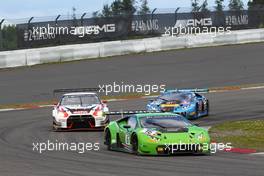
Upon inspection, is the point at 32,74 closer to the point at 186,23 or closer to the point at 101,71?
the point at 101,71

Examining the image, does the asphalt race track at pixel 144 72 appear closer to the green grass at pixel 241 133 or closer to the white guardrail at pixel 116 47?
the white guardrail at pixel 116 47

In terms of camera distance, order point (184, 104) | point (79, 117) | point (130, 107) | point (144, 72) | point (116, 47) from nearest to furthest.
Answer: point (79, 117) < point (184, 104) < point (130, 107) < point (144, 72) < point (116, 47)

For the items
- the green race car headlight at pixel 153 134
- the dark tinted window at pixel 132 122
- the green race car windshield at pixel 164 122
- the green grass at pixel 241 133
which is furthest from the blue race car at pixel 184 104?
the green race car headlight at pixel 153 134

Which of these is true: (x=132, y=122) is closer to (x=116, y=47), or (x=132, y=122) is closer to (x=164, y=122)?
(x=164, y=122)

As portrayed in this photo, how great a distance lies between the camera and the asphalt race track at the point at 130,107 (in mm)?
15047

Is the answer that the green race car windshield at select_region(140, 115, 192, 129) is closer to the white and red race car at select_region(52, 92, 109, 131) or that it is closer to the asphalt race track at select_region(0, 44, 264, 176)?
the asphalt race track at select_region(0, 44, 264, 176)

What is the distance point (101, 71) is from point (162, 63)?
392 cm

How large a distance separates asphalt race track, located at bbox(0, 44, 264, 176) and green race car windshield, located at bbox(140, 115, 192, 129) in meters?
0.99

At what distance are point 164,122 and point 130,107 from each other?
12.9 meters

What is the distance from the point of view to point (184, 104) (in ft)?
92.4

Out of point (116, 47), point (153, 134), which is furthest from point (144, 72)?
point (153, 134)

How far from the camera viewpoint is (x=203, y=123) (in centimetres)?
2647

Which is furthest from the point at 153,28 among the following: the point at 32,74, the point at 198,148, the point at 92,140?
the point at 198,148

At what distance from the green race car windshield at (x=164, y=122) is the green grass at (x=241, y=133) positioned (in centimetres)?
184
